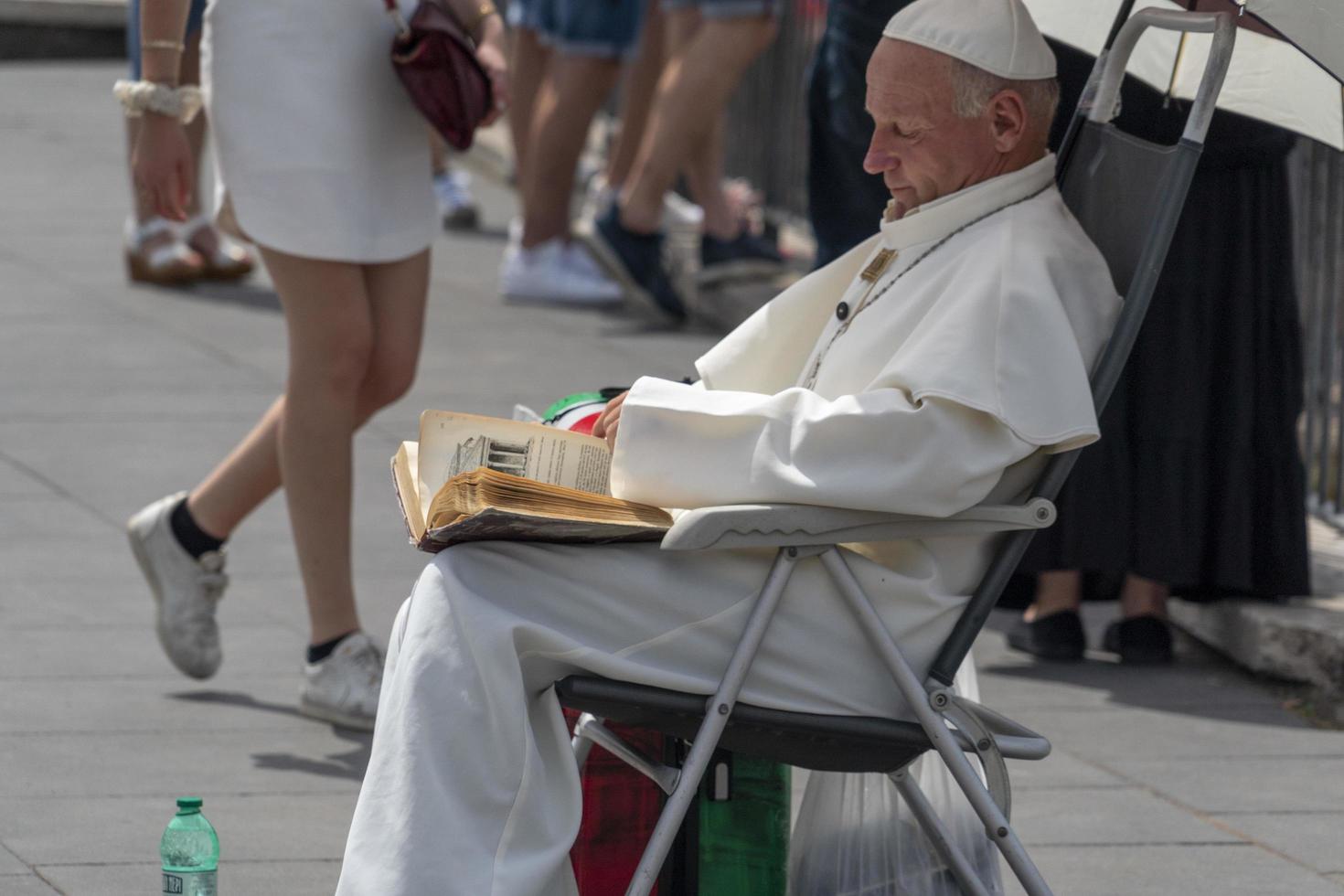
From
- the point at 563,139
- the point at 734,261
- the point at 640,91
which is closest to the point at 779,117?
the point at 640,91

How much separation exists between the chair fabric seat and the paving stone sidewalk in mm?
933

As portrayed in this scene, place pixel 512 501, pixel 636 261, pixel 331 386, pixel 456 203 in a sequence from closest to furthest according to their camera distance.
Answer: pixel 512 501 → pixel 331 386 → pixel 636 261 → pixel 456 203

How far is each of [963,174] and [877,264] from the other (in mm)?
218

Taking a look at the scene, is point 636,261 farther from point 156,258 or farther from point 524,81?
point 156,258

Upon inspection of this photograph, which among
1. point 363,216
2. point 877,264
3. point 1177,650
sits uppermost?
point 877,264

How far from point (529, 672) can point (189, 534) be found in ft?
6.85

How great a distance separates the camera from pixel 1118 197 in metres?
3.72

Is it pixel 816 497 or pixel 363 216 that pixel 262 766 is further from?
pixel 816 497

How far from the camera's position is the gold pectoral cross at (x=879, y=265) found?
373 cm

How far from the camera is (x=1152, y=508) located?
568cm

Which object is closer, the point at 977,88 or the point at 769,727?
the point at 769,727

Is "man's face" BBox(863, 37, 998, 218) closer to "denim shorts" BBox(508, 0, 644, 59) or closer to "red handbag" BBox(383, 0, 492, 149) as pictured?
"red handbag" BBox(383, 0, 492, 149)

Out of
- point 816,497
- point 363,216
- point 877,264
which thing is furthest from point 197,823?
point 363,216

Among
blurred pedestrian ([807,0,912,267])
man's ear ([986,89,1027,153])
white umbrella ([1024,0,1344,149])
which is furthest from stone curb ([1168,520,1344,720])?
man's ear ([986,89,1027,153])
